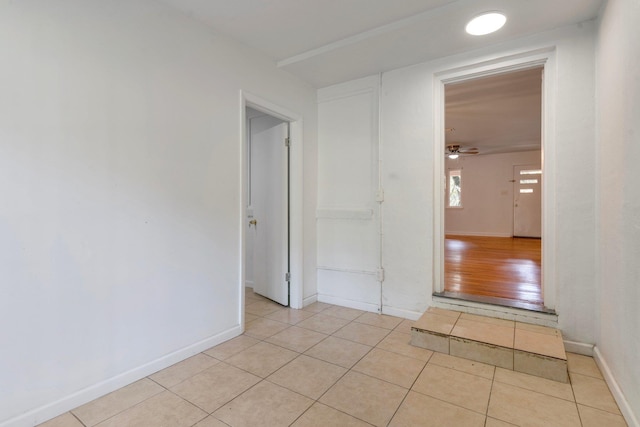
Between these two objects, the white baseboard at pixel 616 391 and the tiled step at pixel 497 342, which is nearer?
the white baseboard at pixel 616 391

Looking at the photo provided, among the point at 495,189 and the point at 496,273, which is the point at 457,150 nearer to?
the point at 495,189

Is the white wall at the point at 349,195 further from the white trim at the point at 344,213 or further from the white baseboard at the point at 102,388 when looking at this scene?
the white baseboard at the point at 102,388

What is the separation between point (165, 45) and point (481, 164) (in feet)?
29.1

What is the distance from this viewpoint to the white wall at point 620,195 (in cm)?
150

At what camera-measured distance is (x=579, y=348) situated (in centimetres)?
229

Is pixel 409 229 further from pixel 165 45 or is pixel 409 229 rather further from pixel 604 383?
pixel 165 45

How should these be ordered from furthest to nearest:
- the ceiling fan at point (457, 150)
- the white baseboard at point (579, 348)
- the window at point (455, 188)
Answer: the window at point (455, 188) < the ceiling fan at point (457, 150) < the white baseboard at point (579, 348)

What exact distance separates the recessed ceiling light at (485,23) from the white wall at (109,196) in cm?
190

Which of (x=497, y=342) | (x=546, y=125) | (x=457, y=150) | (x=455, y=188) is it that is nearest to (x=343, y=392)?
(x=497, y=342)

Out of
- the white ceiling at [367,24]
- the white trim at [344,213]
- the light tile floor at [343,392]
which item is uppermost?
the white ceiling at [367,24]

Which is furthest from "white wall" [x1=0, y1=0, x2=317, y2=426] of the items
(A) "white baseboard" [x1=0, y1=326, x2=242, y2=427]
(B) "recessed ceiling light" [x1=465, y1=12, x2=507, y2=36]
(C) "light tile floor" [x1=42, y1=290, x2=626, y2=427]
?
(B) "recessed ceiling light" [x1=465, y1=12, x2=507, y2=36]

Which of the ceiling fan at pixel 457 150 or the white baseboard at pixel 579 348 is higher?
the ceiling fan at pixel 457 150

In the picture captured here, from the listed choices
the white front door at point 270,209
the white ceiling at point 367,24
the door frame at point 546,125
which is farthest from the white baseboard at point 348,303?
the white ceiling at point 367,24

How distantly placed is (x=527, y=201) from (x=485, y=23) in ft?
24.6
